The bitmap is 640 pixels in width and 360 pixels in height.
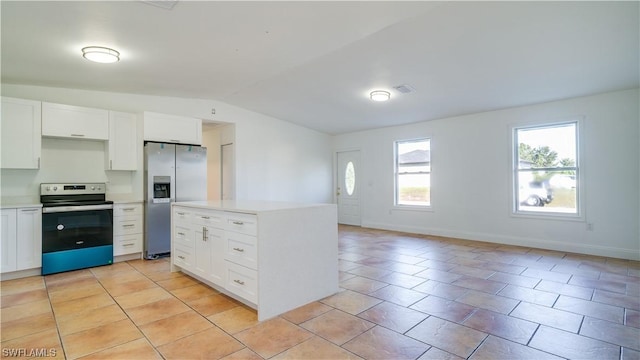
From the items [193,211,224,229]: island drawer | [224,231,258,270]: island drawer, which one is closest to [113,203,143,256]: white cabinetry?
[193,211,224,229]: island drawer

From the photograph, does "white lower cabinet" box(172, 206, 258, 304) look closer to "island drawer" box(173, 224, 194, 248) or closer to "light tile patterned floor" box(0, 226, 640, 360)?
"island drawer" box(173, 224, 194, 248)

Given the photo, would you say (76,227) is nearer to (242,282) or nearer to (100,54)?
(100,54)

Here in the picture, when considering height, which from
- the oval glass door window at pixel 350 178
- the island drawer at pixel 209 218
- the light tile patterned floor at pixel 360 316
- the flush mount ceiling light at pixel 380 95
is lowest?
the light tile patterned floor at pixel 360 316

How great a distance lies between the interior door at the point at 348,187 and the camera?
26.3 ft

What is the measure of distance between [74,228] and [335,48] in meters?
3.95

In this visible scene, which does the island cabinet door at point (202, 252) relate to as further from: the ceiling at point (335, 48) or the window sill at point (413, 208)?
the window sill at point (413, 208)

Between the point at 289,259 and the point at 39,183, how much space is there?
3806 millimetres

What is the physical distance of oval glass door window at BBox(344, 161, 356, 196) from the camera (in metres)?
8.14

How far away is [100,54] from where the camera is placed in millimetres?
3186

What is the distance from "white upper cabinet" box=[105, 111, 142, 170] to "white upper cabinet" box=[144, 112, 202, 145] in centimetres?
21

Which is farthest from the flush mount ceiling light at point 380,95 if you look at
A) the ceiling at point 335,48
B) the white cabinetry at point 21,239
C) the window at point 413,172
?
the white cabinetry at point 21,239

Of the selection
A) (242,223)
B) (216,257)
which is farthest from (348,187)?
(242,223)

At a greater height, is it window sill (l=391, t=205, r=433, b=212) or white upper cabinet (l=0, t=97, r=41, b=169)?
white upper cabinet (l=0, t=97, r=41, b=169)

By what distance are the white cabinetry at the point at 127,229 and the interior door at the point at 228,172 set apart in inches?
75.3
